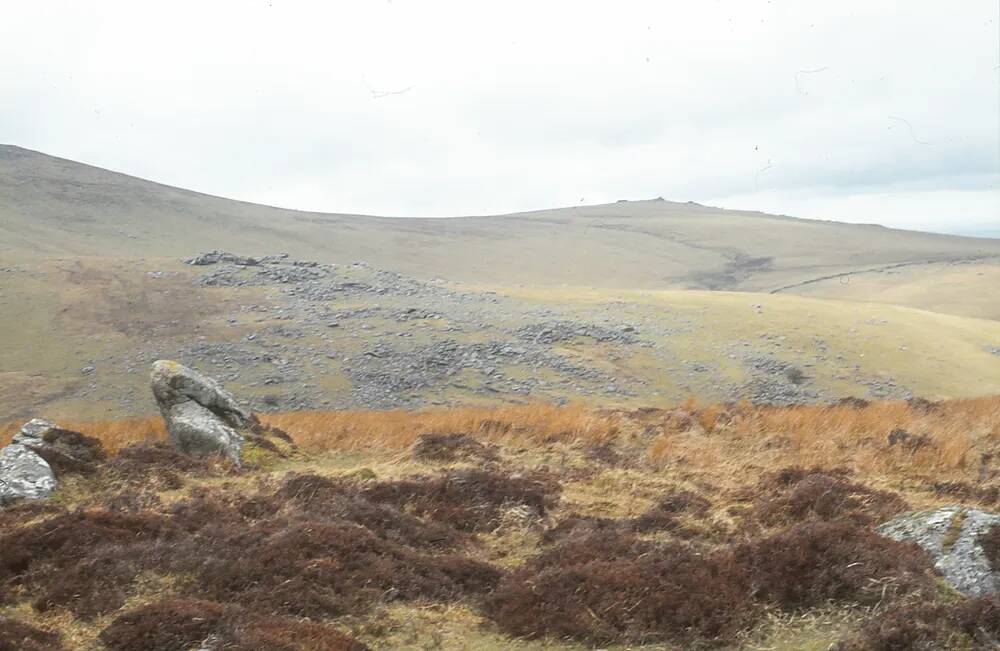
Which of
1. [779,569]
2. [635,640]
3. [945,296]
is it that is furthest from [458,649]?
[945,296]

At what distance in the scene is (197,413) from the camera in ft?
47.2

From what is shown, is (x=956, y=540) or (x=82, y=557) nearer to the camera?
(x=956, y=540)

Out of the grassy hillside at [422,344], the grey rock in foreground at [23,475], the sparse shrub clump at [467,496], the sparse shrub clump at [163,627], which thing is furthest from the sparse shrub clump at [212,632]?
the grassy hillside at [422,344]

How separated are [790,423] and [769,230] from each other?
151986 mm

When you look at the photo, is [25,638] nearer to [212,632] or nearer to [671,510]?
[212,632]

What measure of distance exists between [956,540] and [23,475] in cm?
1054

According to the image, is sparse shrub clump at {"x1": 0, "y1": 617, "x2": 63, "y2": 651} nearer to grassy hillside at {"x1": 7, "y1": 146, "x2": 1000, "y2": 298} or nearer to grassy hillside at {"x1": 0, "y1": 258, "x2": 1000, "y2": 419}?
grassy hillside at {"x1": 0, "y1": 258, "x2": 1000, "y2": 419}

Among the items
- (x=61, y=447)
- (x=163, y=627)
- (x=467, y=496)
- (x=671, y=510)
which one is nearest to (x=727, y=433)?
(x=671, y=510)

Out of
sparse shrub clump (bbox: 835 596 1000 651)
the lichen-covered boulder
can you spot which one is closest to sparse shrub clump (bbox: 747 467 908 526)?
sparse shrub clump (bbox: 835 596 1000 651)

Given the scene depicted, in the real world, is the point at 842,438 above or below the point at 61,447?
below

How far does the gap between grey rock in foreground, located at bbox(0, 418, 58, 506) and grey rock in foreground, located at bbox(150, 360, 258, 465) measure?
2.38 m

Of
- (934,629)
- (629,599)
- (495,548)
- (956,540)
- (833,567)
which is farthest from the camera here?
(495,548)

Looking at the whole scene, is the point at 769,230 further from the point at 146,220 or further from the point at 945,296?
the point at 146,220

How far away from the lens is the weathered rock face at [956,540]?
6750mm
